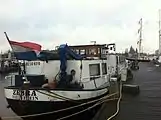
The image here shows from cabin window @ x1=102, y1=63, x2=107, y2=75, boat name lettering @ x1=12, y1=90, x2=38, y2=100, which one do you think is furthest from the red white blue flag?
cabin window @ x1=102, y1=63, x2=107, y2=75

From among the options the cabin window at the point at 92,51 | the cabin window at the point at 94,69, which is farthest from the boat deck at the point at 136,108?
the cabin window at the point at 92,51

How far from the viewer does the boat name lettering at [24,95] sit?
1492 centimetres

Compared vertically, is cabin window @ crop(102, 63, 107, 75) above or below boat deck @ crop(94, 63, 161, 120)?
above

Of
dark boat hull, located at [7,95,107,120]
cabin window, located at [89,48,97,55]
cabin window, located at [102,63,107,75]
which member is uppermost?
cabin window, located at [89,48,97,55]

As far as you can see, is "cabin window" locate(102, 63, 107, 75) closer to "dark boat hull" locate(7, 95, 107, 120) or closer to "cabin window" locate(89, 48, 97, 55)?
"cabin window" locate(89, 48, 97, 55)

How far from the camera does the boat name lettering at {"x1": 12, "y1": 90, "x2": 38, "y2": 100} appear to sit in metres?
14.9

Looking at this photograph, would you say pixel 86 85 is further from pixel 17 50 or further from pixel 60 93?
pixel 17 50

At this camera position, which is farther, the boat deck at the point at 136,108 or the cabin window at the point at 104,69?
the cabin window at the point at 104,69

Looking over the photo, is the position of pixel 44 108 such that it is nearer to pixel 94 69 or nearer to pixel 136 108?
pixel 136 108

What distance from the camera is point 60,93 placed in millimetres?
14953

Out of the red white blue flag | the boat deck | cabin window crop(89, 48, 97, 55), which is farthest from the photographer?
cabin window crop(89, 48, 97, 55)

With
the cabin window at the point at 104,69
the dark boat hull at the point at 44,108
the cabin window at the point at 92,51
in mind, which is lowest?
the dark boat hull at the point at 44,108

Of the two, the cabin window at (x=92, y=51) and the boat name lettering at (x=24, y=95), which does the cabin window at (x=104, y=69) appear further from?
the boat name lettering at (x=24, y=95)

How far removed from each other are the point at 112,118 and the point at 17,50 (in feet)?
22.7
